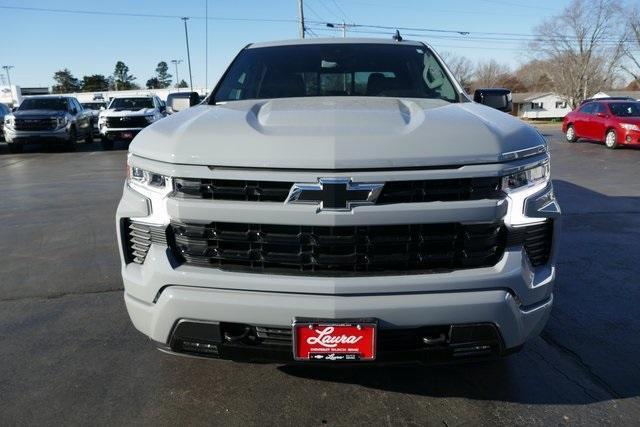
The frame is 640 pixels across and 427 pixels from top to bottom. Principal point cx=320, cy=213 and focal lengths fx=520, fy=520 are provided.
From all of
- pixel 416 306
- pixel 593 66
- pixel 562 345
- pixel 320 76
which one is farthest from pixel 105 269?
pixel 593 66

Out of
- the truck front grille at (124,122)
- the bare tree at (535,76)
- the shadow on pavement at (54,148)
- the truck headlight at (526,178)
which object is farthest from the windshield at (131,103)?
the bare tree at (535,76)

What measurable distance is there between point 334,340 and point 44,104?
18.8 metres

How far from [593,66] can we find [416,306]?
8207cm

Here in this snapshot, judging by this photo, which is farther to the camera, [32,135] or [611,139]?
[32,135]

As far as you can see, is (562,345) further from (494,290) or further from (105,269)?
(105,269)

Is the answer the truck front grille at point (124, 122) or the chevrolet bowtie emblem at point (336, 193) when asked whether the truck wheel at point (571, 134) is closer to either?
the truck front grille at point (124, 122)

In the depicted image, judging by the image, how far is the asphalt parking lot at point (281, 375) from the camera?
2658 millimetres

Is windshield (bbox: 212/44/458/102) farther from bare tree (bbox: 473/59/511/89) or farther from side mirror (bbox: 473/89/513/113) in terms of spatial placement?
bare tree (bbox: 473/59/511/89)

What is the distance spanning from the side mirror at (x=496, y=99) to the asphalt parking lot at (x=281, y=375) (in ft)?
5.18

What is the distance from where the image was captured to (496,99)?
12.5 ft

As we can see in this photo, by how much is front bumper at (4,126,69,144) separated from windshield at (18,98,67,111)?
1.01 metres

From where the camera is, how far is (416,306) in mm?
2238

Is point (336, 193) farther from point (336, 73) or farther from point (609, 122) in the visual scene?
point (609, 122)

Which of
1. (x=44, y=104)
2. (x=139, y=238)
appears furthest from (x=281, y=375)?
(x=44, y=104)
